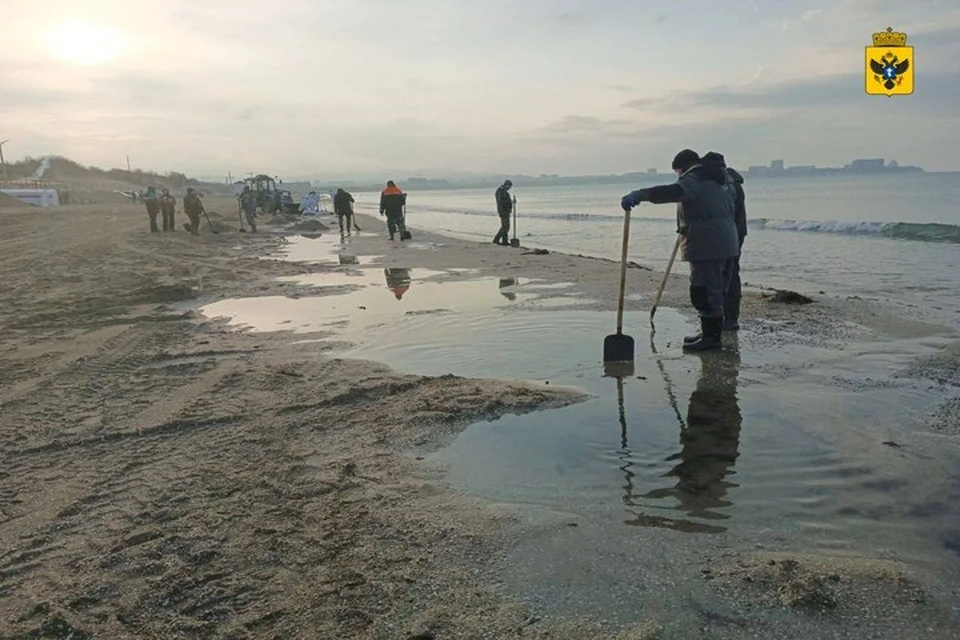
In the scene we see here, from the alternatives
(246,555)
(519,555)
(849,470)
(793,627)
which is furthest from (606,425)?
(246,555)

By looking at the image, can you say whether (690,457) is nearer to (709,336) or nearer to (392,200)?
(709,336)

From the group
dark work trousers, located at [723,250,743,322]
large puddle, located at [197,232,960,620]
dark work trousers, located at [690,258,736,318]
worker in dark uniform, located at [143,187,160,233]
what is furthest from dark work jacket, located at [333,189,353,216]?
dark work trousers, located at [690,258,736,318]

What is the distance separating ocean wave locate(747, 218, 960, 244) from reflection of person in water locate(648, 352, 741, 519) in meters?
18.7

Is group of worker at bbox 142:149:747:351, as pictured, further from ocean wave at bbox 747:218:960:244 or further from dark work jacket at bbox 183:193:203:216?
dark work jacket at bbox 183:193:203:216

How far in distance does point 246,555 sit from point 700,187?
17.2 feet

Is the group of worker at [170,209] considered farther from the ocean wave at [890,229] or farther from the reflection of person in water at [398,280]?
the ocean wave at [890,229]

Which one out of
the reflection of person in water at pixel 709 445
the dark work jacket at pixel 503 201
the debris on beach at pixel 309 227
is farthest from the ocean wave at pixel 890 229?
the debris on beach at pixel 309 227

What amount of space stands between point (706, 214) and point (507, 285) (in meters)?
5.16

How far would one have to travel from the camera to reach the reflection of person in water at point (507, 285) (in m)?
10.1

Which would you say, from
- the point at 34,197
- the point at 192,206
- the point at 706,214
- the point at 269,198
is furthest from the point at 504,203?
the point at 34,197

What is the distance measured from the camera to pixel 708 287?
6.48 metres

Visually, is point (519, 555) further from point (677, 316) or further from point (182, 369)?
point (677, 316)

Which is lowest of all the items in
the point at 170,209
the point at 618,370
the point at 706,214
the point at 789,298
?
the point at 618,370

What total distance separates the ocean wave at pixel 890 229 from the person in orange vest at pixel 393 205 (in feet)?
54.4
